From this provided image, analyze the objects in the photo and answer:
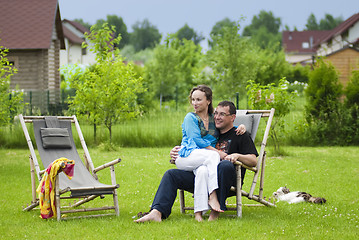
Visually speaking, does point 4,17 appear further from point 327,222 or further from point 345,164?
point 327,222

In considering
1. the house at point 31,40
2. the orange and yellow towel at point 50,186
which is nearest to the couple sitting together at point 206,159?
the orange and yellow towel at point 50,186

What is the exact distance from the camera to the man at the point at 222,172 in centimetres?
578

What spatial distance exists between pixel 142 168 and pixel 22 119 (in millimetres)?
3785

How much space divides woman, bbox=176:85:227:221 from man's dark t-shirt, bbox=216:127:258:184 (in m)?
0.10

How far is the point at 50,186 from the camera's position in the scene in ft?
19.9

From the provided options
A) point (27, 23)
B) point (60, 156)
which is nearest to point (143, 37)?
point (27, 23)

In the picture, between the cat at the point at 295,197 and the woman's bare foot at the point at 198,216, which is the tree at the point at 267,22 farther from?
the woman's bare foot at the point at 198,216

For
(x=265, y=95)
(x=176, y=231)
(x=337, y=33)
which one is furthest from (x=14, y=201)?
(x=337, y=33)

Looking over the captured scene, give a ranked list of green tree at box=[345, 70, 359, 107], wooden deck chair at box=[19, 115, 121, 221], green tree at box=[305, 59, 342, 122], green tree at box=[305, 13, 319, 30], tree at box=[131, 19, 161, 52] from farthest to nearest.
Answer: tree at box=[131, 19, 161, 52], green tree at box=[305, 13, 319, 30], green tree at box=[345, 70, 359, 107], green tree at box=[305, 59, 342, 122], wooden deck chair at box=[19, 115, 121, 221]

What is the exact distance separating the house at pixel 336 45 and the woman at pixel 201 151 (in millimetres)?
8768

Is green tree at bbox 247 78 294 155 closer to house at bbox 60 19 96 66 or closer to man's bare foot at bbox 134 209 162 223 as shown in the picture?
man's bare foot at bbox 134 209 162 223

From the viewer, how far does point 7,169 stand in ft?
34.7

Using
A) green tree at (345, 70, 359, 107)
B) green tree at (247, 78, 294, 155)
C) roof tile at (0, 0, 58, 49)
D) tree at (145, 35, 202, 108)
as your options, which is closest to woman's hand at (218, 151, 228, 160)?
green tree at (247, 78, 294, 155)

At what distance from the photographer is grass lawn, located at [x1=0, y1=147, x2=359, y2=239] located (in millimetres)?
5234
